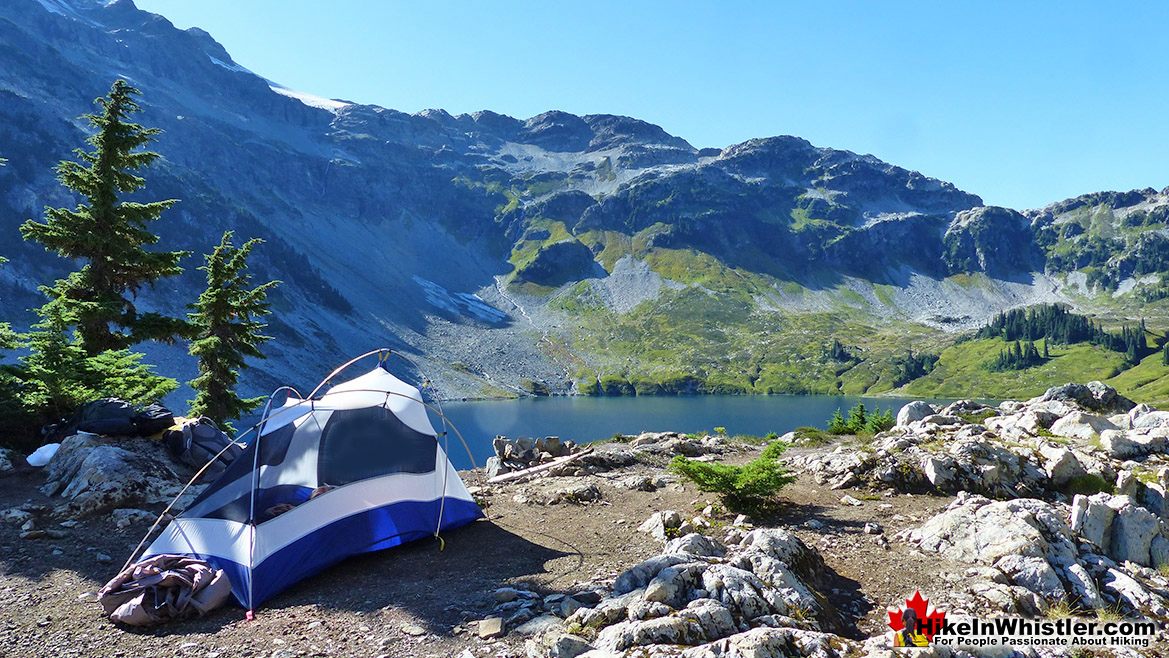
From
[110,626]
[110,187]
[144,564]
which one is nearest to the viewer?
[110,626]

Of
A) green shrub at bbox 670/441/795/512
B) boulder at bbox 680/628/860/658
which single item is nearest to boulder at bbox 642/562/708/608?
boulder at bbox 680/628/860/658

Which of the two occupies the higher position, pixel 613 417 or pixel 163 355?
pixel 163 355

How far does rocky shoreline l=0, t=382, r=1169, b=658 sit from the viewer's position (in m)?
7.81

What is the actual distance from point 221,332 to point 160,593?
63.3 feet

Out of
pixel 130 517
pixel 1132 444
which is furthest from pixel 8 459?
pixel 1132 444

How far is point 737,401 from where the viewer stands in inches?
6363

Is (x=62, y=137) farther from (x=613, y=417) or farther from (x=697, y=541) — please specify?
(x=697, y=541)

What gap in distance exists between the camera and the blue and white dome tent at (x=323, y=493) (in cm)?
1034

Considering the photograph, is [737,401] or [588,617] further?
[737,401]

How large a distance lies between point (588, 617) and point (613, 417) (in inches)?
4763

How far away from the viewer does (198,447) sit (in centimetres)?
1595

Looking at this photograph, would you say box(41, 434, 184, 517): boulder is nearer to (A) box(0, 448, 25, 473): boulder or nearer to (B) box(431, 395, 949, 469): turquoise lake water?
(A) box(0, 448, 25, 473): boulder

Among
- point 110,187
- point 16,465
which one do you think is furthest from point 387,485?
point 110,187

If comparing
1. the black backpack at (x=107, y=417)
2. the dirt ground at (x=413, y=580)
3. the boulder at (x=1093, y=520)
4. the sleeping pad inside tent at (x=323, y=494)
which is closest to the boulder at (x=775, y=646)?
the dirt ground at (x=413, y=580)
